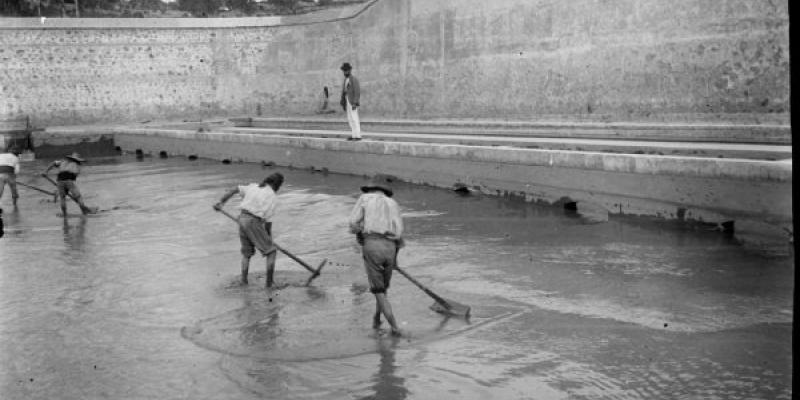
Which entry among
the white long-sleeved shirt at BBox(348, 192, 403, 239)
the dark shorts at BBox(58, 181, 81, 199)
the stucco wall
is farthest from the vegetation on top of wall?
the white long-sleeved shirt at BBox(348, 192, 403, 239)

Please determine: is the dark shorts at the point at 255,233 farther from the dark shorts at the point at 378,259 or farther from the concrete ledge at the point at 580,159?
the concrete ledge at the point at 580,159

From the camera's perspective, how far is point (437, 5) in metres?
24.0

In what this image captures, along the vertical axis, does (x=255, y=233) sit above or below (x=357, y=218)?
below

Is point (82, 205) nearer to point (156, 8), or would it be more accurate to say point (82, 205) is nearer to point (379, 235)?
point (379, 235)

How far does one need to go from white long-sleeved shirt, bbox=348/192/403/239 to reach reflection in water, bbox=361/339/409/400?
90 centimetres

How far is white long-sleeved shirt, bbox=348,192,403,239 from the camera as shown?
6.04 m

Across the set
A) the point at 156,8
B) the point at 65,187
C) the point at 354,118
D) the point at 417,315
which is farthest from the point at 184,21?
the point at 417,315

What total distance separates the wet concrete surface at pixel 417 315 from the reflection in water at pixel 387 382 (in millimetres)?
17

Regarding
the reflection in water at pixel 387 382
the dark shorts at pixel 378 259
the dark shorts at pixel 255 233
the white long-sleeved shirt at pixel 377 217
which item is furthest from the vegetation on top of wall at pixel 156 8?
the reflection in water at pixel 387 382

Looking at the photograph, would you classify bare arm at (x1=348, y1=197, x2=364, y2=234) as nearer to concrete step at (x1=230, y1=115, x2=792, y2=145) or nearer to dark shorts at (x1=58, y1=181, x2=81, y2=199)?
dark shorts at (x1=58, y1=181, x2=81, y2=199)

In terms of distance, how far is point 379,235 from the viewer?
6082mm

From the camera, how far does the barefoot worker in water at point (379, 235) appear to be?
6.05m

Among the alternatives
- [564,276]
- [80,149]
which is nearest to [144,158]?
[80,149]

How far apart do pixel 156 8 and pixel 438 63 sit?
14880 mm
